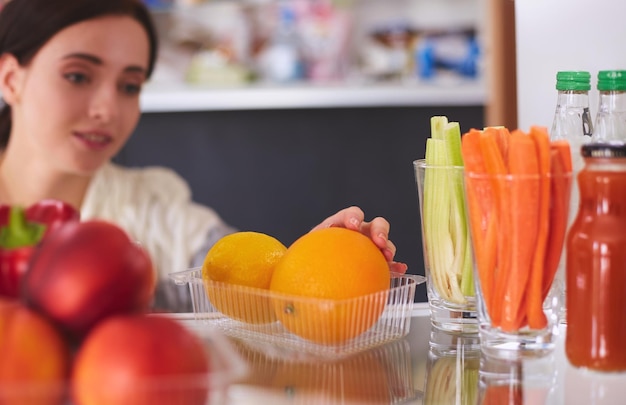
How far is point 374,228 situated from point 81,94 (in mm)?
1324

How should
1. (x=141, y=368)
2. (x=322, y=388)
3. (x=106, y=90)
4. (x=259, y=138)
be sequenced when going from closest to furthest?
(x=141, y=368)
(x=322, y=388)
(x=106, y=90)
(x=259, y=138)

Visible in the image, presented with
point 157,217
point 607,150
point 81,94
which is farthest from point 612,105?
point 157,217

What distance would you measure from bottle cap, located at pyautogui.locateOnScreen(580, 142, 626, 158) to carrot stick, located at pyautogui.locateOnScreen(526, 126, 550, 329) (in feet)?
0.10

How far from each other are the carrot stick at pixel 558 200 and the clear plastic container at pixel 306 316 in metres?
0.13

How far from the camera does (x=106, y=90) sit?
Answer: 6.56 ft

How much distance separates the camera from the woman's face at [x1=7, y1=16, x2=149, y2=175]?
6.56ft

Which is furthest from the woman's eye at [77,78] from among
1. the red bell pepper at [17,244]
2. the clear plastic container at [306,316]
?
the red bell pepper at [17,244]

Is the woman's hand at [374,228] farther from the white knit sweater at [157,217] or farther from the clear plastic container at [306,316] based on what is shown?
the white knit sweater at [157,217]

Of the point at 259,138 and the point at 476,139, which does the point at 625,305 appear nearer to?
the point at 476,139

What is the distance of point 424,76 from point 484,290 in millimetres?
2514

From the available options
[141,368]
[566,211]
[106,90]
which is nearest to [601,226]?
[566,211]

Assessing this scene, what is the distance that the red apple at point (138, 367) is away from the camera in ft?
1.44

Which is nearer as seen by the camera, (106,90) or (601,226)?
(601,226)

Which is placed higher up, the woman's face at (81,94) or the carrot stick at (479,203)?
the woman's face at (81,94)
